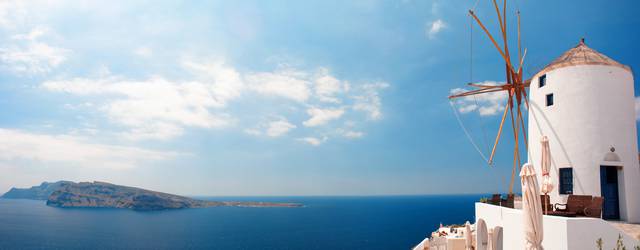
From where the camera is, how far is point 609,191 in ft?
43.5

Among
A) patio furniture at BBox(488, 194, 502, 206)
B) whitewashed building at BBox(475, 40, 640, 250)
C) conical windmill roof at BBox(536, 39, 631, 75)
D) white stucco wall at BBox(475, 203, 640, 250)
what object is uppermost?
conical windmill roof at BBox(536, 39, 631, 75)

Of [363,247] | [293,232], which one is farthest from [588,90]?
[293,232]

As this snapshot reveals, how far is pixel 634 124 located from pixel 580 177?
291 cm

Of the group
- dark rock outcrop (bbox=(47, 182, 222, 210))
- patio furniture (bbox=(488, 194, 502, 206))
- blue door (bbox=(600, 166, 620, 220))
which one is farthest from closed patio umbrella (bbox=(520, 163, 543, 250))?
dark rock outcrop (bbox=(47, 182, 222, 210))

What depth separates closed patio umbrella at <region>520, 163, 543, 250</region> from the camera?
31.5 ft

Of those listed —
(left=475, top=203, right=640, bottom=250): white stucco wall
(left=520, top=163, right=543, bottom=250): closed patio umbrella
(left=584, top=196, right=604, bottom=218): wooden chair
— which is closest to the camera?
(left=520, top=163, right=543, bottom=250): closed patio umbrella

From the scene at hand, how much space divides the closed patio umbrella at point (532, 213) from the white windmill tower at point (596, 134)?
5.07 metres

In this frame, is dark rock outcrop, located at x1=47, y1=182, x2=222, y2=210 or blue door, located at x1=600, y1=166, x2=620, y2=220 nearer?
blue door, located at x1=600, y1=166, x2=620, y2=220

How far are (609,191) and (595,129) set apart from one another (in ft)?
7.34

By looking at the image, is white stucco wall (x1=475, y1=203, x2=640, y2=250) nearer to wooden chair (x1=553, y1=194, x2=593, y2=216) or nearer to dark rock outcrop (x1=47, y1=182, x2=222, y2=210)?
wooden chair (x1=553, y1=194, x2=593, y2=216)

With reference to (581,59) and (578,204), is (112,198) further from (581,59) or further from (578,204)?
(578,204)

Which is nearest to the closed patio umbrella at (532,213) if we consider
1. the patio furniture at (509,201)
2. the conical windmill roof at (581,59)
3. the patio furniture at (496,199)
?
the patio furniture at (509,201)

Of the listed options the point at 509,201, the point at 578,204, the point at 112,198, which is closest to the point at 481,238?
the point at 509,201

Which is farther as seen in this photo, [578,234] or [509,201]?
[509,201]
